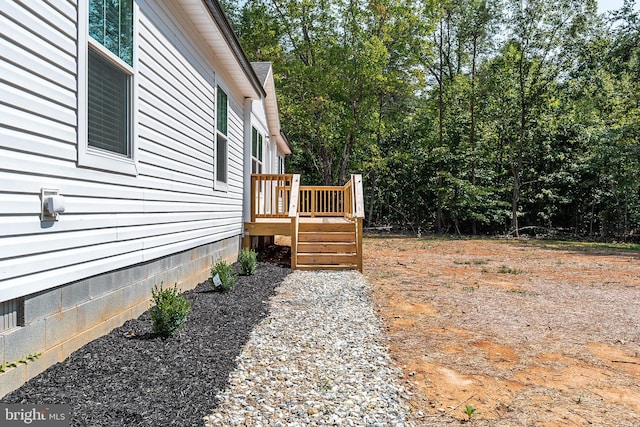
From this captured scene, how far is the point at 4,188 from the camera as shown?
2.42 meters

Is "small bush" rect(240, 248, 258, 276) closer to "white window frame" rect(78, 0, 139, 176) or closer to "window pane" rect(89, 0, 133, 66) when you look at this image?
"white window frame" rect(78, 0, 139, 176)

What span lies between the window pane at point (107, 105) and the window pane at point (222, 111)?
369cm

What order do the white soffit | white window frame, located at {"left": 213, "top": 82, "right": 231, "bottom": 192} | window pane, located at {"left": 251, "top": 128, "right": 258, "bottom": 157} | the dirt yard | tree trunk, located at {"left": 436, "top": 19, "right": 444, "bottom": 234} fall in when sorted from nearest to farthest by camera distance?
the dirt yard, the white soffit, white window frame, located at {"left": 213, "top": 82, "right": 231, "bottom": 192}, window pane, located at {"left": 251, "top": 128, "right": 258, "bottom": 157}, tree trunk, located at {"left": 436, "top": 19, "right": 444, "bottom": 234}

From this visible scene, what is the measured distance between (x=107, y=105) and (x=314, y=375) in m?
2.70

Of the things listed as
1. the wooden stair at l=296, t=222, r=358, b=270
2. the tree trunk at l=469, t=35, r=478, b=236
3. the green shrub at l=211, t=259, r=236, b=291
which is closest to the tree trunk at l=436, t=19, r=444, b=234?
the tree trunk at l=469, t=35, r=478, b=236

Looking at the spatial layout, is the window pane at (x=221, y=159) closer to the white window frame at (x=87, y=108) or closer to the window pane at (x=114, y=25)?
the white window frame at (x=87, y=108)

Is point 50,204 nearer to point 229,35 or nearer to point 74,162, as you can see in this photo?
point 74,162

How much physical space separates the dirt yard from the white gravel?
8.2 inches

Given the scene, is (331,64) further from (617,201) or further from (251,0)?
(617,201)

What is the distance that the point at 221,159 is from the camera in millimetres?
7965

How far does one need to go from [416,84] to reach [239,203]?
48.5 ft

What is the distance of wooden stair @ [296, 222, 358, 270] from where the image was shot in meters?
8.98

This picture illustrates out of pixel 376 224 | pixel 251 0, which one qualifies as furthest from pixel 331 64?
pixel 376 224

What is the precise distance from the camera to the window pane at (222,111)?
7.66 metres
